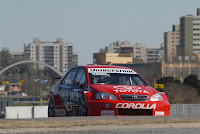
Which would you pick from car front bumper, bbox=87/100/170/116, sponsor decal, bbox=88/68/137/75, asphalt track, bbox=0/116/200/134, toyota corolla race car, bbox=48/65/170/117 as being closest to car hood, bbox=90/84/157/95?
toyota corolla race car, bbox=48/65/170/117

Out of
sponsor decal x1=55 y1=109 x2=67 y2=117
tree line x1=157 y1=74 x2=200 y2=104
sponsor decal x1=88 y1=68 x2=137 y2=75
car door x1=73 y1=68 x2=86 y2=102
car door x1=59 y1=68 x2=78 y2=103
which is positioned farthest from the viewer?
tree line x1=157 y1=74 x2=200 y2=104

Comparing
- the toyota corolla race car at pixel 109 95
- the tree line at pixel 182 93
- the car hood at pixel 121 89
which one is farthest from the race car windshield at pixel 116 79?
the tree line at pixel 182 93

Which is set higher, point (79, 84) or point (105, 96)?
point (79, 84)

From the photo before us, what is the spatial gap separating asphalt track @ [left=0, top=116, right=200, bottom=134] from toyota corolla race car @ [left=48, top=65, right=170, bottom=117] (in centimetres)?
168

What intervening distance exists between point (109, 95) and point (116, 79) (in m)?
1.11

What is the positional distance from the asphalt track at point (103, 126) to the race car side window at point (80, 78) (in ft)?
9.07

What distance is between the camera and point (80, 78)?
15.1m

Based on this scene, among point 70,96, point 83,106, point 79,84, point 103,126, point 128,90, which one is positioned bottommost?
point 103,126

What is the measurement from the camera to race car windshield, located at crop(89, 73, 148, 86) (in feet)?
48.4

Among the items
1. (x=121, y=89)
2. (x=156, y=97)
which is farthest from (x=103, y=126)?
(x=156, y=97)

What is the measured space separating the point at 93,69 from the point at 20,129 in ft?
15.6

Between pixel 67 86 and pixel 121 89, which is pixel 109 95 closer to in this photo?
pixel 121 89

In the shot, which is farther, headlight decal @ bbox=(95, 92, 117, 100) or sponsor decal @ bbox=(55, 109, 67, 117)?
sponsor decal @ bbox=(55, 109, 67, 117)

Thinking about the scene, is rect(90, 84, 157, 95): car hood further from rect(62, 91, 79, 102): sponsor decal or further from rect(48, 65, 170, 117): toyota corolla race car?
rect(62, 91, 79, 102): sponsor decal
